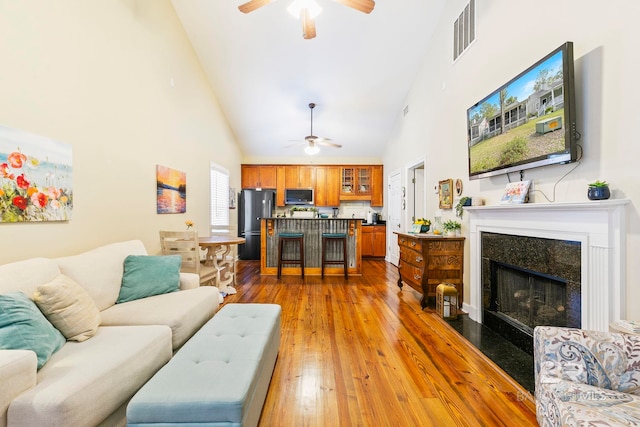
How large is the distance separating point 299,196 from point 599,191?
6.18 m

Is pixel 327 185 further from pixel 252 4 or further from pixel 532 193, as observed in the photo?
pixel 532 193

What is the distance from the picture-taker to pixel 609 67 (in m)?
1.65

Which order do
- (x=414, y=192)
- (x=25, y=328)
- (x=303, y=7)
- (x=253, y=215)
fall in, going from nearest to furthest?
(x=25, y=328)
(x=303, y=7)
(x=414, y=192)
(x=253, y=215)

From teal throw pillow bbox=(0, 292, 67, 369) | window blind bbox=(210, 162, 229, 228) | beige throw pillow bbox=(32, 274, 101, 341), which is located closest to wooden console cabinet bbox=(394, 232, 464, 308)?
beige throw pillow bbox=(32, 274, 101, 341)

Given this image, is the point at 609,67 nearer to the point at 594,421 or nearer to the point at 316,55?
the point at 594,421

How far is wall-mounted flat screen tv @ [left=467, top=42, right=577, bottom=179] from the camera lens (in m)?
1.82

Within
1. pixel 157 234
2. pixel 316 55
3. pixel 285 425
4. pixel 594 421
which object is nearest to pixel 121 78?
pixel 157 234

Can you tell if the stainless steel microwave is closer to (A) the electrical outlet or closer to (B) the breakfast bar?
(B) the breakfast bar

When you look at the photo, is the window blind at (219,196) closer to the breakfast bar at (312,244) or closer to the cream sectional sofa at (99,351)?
the breakfast bar at (312,244)

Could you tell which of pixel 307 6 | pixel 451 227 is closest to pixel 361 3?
pixel 307 6

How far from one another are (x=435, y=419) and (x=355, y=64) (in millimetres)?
4809

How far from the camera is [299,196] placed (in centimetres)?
738

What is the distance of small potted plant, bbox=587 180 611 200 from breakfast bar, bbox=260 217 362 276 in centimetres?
355

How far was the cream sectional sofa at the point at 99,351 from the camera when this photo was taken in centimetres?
107
